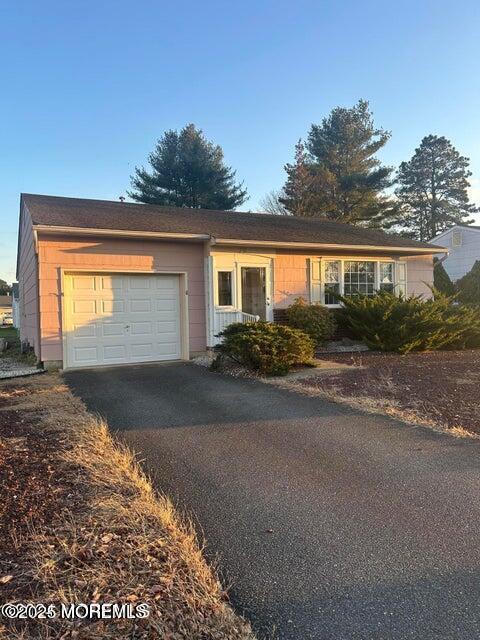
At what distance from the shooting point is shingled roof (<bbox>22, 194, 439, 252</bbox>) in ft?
35.6

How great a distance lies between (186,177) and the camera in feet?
98.4

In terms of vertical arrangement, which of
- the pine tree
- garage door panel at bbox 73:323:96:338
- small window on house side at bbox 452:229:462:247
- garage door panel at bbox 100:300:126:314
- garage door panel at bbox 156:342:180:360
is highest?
the pine tree

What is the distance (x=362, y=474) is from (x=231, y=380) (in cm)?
486

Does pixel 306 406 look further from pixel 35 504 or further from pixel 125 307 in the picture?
pixel 125 307

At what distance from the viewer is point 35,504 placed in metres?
3.18

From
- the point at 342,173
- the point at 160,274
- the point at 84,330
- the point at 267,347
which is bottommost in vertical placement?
the point at 267,347

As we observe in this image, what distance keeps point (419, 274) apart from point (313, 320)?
205 inches

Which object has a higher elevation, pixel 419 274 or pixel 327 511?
pixel 419 274

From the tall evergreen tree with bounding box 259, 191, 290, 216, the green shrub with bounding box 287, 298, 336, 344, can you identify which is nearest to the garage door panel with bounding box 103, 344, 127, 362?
the green shrub with bounding box 287, 298, 336, 344

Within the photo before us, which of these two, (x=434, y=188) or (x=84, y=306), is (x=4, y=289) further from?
(x=84, y=306)

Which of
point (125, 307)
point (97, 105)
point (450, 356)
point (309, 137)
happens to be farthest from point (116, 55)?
point (309, 137)

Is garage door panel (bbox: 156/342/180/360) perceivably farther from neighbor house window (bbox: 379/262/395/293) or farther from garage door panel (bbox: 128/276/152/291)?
neighbor house window (bbox: 379/262/395/293)

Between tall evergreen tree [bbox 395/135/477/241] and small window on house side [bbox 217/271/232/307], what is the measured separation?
108 ft

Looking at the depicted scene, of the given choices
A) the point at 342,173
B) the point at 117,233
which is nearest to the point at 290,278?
the point at 117,233
